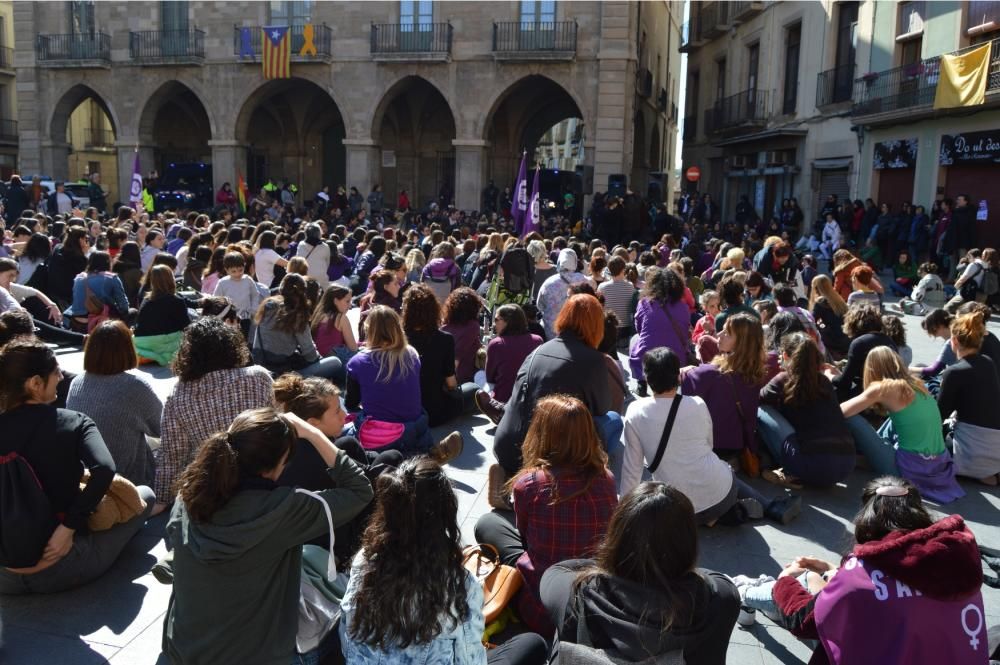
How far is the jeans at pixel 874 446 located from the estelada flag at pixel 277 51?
82.5 ft

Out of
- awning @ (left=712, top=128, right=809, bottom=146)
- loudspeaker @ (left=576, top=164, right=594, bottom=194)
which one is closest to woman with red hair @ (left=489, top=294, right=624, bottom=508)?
awning @ (left=712, top=128, right=809, bottom=146)

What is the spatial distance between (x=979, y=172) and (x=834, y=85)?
5.69 meters

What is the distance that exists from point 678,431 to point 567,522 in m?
1.37

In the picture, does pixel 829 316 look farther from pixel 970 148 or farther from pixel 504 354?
pixel 970 148

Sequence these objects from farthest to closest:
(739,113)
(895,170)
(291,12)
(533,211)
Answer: (291,12), (739,113), (895,170), (533,211)

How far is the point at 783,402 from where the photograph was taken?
18.8 ft

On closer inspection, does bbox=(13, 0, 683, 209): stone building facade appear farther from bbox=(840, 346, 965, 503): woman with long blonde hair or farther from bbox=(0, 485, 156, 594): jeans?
bbox=(0, 485, 156, 594): jeans

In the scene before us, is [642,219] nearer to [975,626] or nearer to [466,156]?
[466,156]

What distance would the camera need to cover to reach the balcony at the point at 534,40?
25.2 metres

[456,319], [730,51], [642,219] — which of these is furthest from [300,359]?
[730,51]

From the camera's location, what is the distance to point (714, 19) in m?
28.9

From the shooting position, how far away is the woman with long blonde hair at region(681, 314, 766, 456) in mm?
5613

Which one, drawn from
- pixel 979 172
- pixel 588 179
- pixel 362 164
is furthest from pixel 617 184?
pixel 979 172

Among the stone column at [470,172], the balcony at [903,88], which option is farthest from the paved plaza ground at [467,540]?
the stone column at [470,172]
